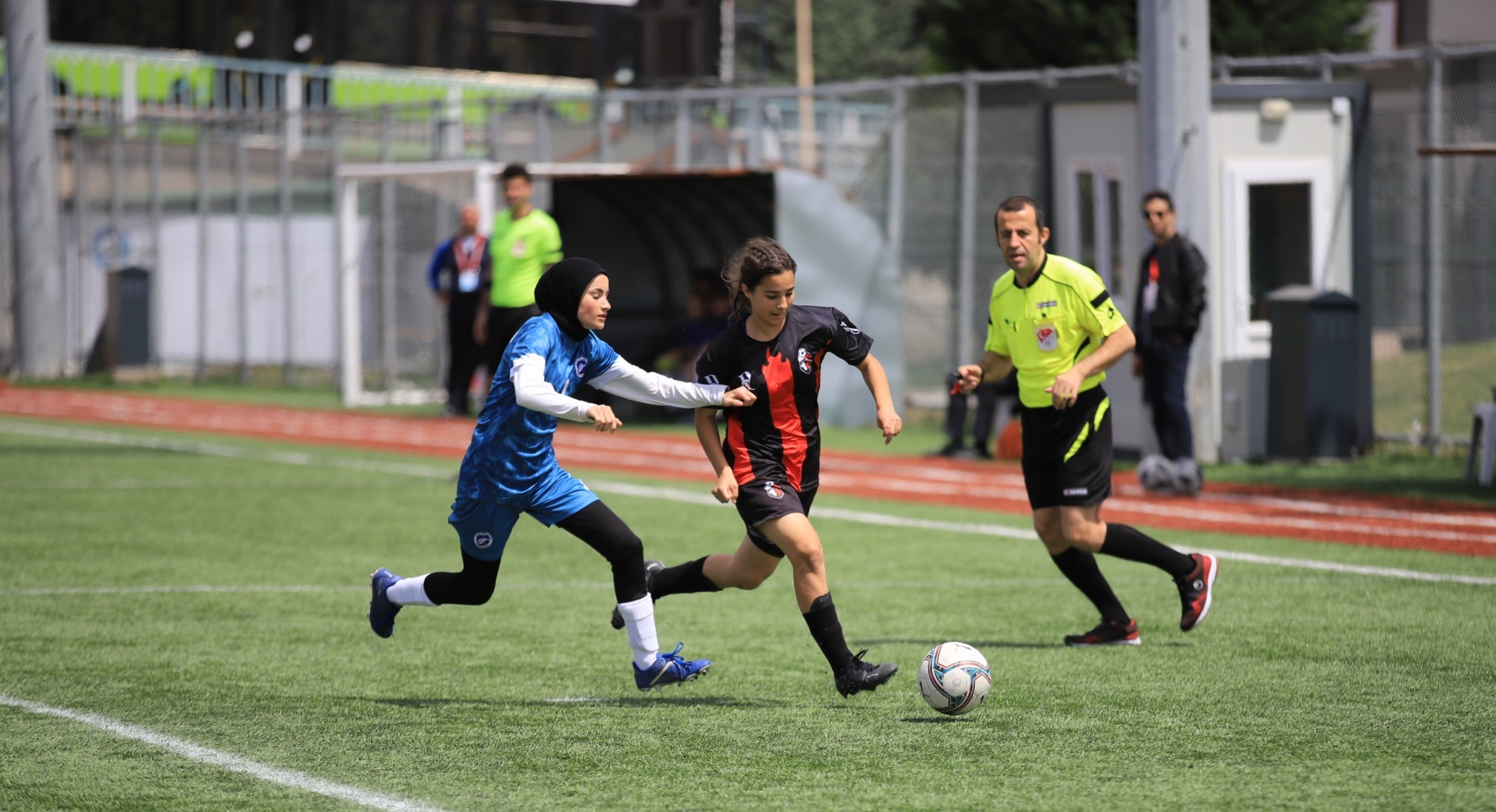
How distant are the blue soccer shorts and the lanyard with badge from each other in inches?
505

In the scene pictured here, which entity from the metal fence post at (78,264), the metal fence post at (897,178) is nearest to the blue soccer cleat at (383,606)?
the metal fence post at (897,178)

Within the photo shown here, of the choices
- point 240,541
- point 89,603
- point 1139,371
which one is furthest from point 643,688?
point 1139,371

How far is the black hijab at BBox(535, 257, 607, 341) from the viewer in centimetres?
625

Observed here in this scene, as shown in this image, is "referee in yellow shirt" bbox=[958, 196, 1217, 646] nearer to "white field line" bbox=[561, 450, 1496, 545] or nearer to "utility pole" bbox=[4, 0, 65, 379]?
"white field line" bbox=[561, 450, 1496, 545]

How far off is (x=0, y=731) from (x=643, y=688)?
2.21 metres

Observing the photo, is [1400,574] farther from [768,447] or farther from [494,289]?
[494,289]

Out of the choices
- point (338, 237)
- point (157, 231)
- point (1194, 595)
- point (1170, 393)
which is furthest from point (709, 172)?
point (157, 231)

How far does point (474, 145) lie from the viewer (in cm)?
2475

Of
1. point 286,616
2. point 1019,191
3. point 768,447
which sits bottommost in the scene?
point 286,616

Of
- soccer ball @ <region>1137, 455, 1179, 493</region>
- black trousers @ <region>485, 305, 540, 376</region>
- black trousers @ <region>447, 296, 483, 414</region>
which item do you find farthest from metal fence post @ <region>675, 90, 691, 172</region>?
soccer ball @ <region>1137, 455, 1179, 493</region>

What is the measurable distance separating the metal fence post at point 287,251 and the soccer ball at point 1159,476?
15555mm

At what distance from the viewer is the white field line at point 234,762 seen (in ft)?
15.8

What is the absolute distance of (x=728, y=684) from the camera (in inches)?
260

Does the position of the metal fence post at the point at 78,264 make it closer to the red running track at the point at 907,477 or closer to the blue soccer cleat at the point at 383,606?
the red running track at the point at 907,477
